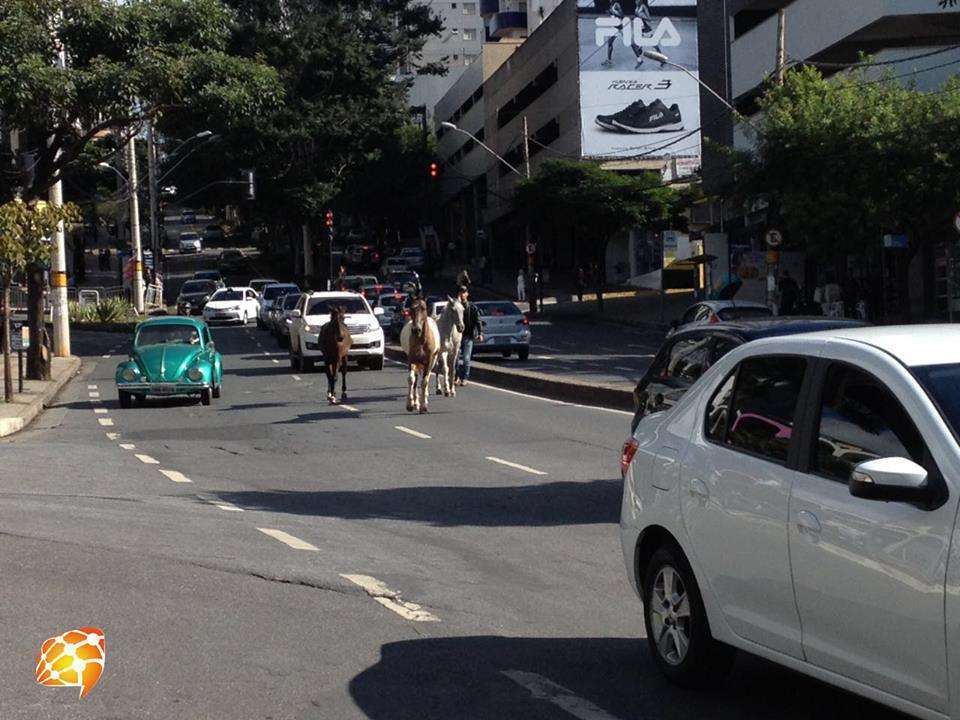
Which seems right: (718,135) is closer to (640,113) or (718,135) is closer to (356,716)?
(640,113)

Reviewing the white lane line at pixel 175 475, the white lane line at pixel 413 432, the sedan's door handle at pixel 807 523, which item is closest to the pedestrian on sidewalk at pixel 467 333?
the white lane line at pixel 413 432

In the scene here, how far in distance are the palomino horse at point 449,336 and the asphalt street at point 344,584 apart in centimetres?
562

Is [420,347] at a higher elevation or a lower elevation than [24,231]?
lower

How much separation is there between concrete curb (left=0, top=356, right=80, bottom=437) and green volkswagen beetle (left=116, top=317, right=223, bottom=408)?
1.67 meters

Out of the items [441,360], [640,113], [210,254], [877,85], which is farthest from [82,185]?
[441,360]

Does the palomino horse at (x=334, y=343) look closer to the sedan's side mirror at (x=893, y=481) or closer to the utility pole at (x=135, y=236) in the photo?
the sedan's side mirror at (x=893, y=481)

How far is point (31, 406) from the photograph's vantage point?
26312 millimetres

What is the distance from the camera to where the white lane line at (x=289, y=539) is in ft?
36.3

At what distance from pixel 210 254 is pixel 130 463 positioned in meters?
101

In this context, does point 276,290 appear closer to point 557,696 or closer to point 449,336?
point 449,336

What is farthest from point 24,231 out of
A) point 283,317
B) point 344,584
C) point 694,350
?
point 283,317

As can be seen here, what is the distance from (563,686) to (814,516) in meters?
1.80

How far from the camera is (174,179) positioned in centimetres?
8225

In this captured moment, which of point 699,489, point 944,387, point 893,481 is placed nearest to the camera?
point 893,481
